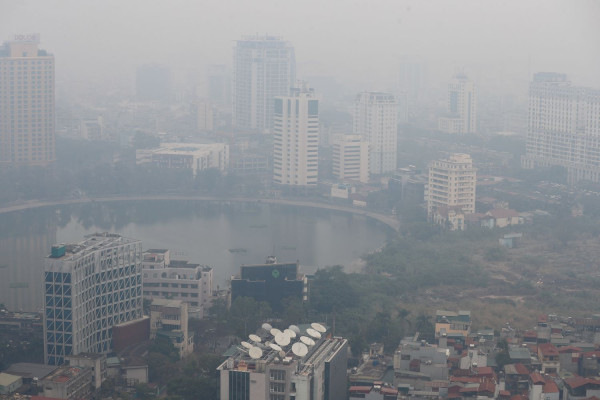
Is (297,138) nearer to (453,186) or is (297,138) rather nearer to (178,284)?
(453,186)

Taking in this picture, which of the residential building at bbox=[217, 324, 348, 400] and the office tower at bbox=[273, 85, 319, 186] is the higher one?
the office tower at bbox=[273, 85, 319, 186]

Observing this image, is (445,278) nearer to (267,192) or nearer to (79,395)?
(79,395)

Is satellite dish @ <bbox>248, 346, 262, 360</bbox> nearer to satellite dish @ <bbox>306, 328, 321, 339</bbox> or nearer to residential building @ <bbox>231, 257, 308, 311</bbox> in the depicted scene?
satellite dish @ <bbox>306, 328, 321, 339</bbox>

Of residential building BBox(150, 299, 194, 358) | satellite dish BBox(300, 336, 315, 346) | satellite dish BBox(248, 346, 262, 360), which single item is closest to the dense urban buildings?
residential building BBox(150, 299, 194, 358)

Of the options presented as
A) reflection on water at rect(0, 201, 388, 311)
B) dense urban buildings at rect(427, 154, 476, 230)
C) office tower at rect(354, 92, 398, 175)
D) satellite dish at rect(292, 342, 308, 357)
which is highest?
office tower at rect(354, 92, 398, 175)

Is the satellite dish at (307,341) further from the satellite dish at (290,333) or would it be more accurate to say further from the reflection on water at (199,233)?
the reflection on water at (199,233)

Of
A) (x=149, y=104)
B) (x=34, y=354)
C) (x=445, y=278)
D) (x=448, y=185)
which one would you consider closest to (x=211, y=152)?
(x=448, y=185)
